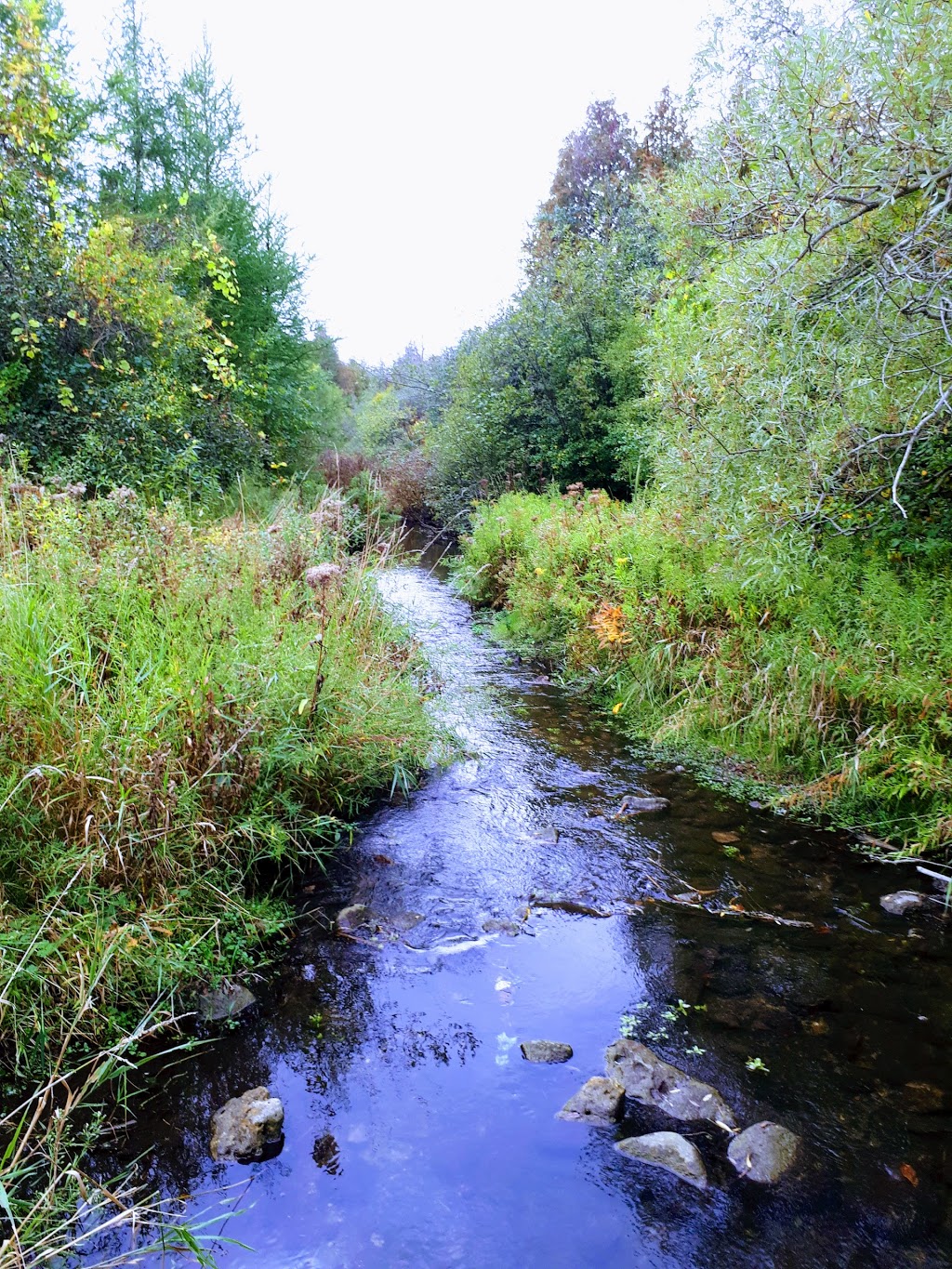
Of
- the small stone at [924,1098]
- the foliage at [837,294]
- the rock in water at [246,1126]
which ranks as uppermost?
the foliage at [837,294]

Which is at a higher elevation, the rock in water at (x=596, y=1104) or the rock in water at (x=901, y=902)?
the rock in water at (x=901, y=902)

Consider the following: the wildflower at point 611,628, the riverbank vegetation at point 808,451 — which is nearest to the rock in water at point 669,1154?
the riverbank vegetation at point 808,451

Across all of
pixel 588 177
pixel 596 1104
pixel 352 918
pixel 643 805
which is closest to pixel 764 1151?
pixel 596 1104

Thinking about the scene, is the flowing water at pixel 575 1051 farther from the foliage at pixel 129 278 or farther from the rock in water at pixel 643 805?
the foliage at pixel 129 278

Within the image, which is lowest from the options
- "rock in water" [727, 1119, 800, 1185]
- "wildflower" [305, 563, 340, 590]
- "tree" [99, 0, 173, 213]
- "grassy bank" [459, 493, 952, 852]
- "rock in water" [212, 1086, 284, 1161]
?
"rock in water" [727, 1119, 800, 1185]

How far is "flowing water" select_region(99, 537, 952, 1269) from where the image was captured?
2.38m

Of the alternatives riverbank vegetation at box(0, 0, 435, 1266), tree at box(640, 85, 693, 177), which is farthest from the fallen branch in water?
tree at box(640, 85, 693, 177)

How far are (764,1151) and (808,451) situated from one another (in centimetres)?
396

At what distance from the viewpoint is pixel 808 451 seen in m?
4.95

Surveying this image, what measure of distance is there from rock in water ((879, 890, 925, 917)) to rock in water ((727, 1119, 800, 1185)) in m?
1.71

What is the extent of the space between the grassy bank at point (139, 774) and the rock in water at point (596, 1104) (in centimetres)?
154

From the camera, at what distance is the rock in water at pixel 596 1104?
2.79 meters

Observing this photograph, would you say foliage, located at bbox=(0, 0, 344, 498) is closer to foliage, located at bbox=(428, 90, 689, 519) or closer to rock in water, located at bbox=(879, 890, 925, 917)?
foliage, located at bbox=(428, 90, 689, 519)

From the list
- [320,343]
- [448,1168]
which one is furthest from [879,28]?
[320,343]
